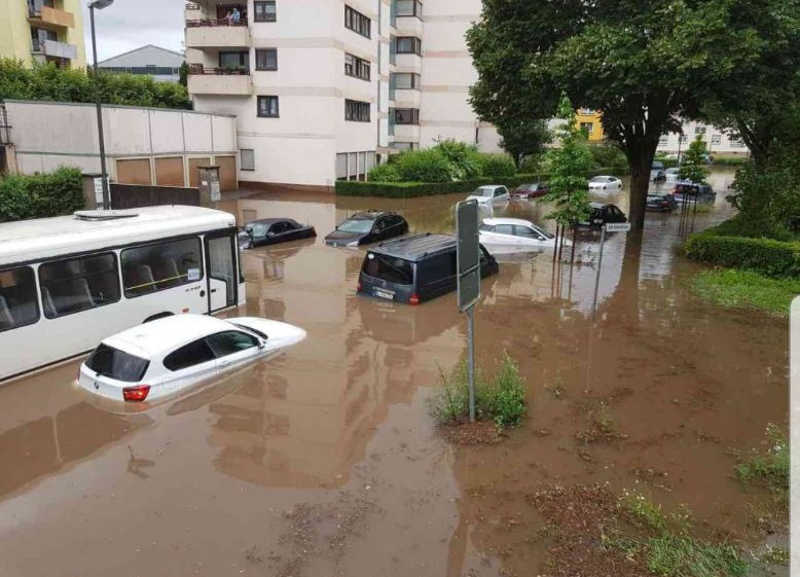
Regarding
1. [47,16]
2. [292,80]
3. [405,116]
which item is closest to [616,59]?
[292,80]

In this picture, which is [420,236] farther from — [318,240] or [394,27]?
[394,27]

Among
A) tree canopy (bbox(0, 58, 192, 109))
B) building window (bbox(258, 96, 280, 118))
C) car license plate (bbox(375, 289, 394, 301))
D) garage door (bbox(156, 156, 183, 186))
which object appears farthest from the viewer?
building window (bbox(258, 96, 280, 118))

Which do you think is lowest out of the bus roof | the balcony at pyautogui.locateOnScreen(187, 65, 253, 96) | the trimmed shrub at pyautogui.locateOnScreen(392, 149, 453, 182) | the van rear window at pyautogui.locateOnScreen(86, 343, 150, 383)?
the van rear window at pyautogui.locateOnScreen(86, 343, 150, 383)

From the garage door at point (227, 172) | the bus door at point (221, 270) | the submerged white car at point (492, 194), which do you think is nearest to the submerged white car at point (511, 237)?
the bus door at point (221, 270)

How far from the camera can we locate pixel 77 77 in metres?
33.7

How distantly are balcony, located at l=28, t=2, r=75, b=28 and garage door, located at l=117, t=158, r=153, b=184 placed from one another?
64.8 ft

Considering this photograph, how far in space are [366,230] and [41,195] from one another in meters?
12.4

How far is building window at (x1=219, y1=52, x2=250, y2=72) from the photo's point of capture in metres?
38.3

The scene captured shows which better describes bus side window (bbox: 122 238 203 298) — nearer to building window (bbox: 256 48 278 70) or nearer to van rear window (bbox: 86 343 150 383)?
van rear window (bbox: 86 343 150 383)

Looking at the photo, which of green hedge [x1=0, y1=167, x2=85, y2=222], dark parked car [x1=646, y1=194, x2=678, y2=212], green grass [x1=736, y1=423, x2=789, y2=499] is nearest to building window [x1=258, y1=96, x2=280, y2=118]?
green hedge [x1=0, y1=167, x2=85, y2=222]

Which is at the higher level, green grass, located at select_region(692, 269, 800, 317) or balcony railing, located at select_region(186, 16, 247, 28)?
balcony railing, located at select_region(186, 16, 247, 28)

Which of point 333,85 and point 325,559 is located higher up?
point 333,85

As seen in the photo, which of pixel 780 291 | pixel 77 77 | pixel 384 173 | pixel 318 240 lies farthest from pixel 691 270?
pixel 77 77

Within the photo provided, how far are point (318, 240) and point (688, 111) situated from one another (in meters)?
15.6
